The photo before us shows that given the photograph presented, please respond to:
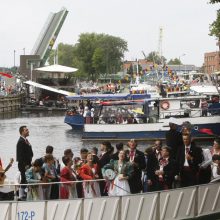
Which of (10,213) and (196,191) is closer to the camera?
(10,213)

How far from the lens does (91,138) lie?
148 feet

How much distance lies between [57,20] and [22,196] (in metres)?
111

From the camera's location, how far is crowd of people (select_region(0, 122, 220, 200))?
478 inches

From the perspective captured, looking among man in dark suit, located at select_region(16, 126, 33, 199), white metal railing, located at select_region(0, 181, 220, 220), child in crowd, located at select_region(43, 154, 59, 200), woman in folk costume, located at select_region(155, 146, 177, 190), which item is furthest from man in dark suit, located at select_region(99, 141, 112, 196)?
man in dark suit, located at select_region(16, 126, 33, 199)

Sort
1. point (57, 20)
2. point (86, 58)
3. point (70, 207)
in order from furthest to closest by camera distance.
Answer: point (86, 58)
point (57, 20)
point (70, 207)

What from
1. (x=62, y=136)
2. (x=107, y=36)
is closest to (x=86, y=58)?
(x=107, y=36)

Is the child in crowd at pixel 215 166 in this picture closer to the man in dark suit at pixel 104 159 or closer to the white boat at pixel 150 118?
the man in dark suit at pixel 104 159

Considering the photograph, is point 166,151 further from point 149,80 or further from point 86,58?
point 86,58

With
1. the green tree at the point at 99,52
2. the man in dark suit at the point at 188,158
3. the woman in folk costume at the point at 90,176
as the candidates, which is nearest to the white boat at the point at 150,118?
the man in dark suit at the point at 188,158

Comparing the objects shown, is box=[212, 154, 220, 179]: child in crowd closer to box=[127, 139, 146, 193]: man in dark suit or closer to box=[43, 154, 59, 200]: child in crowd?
box=[127, 139, 146, 193]: man in dark suit

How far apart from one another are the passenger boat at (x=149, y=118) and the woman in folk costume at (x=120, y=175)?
96.8 feet

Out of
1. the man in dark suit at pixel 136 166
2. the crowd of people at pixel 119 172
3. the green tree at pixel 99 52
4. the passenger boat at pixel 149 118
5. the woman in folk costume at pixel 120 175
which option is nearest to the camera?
the crowd of people at pixel 119 172

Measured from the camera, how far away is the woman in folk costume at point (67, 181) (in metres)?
12.0

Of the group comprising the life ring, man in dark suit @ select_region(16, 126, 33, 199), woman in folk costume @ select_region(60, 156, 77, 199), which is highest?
the life ring
